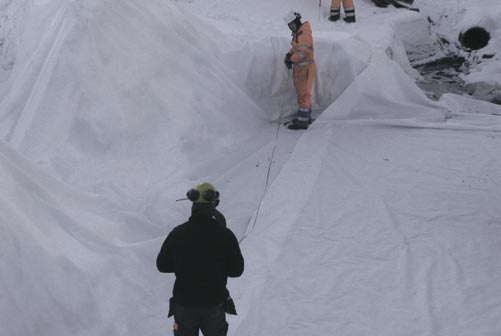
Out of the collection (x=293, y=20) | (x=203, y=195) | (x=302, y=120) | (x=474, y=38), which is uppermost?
(x=203, y=195)

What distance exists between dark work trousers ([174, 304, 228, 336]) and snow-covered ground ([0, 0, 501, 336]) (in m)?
0.64

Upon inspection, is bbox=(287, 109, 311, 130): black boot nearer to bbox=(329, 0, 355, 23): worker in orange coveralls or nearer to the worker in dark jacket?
bbox=(329, 0, 355, 23): worker in orange coveralls

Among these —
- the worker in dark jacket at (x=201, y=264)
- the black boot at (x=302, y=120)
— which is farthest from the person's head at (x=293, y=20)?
the worker in dark jacket at (x=201, y=264)

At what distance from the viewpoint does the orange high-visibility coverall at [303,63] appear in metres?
6.45

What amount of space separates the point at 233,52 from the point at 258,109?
0.79 meters

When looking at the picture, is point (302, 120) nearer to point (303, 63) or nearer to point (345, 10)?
point (303, 63)

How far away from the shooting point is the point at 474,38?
10.1m

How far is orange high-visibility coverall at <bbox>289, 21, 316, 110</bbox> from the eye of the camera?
6449 millimetres

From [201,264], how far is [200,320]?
0.33m

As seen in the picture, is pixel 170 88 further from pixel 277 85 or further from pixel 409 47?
pixel 409 47

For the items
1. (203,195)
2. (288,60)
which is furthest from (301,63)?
(203,195)

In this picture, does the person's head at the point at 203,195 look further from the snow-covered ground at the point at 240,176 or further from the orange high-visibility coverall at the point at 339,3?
the orange high-visibility coverall at the point at 339,3

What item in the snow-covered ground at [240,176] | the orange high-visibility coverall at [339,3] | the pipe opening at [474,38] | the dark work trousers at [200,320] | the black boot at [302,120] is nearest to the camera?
the dark work trousers at [200,320]

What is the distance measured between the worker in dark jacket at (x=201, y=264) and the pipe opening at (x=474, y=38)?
8.95 meters
